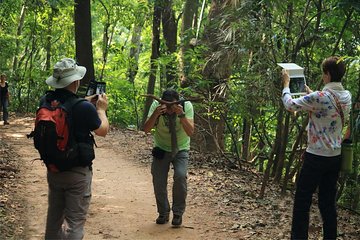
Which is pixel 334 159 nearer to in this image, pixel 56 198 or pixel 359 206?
pixel 56 198

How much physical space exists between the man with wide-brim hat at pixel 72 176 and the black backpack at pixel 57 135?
5cm

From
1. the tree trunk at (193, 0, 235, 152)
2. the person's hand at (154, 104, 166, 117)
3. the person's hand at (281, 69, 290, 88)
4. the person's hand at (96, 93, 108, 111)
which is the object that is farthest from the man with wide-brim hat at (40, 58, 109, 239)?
the tree trunk at (193, 0, 235, 152)

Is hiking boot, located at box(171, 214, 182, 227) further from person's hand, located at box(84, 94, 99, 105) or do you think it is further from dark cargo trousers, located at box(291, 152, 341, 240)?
person's hand, located at box(84, 94, 99, 105)

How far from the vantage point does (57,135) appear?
4.05 metres

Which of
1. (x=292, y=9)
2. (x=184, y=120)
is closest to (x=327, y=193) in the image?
(x=184, y=120)

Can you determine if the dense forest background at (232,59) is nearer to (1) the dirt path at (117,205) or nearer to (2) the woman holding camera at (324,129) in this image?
(2) the woman holding camera at (324,129)

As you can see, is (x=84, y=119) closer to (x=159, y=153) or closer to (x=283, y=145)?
(x=159, y=153)

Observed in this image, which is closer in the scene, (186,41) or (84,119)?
(84,119)

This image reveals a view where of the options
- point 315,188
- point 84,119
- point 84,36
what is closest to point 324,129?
point 315,188

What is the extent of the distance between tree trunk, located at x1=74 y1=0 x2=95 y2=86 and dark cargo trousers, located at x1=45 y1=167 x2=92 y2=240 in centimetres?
1321

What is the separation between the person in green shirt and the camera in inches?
240

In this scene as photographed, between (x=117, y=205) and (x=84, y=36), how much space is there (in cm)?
1098

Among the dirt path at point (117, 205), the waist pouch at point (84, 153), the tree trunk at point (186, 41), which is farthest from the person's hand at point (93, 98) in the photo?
the tree trunk at point (186, 41)

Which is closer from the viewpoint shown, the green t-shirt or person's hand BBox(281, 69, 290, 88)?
person's hand BBox(281, 69, 290, 88)
